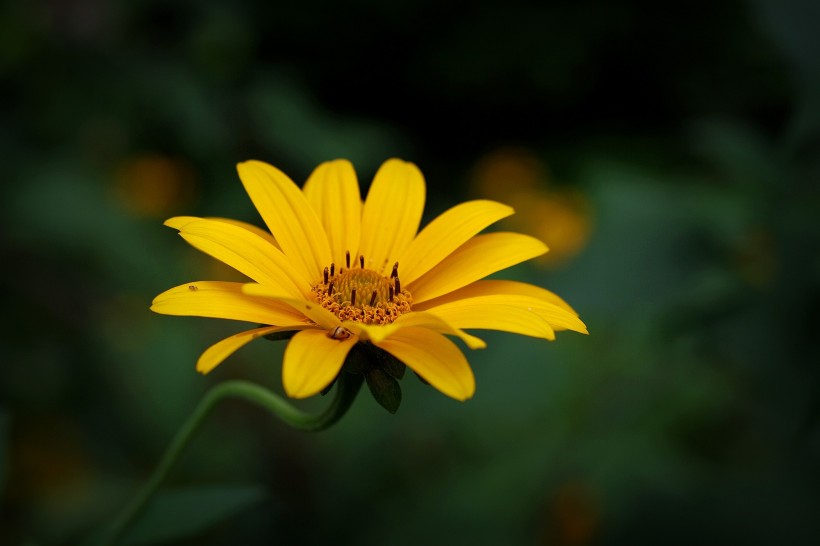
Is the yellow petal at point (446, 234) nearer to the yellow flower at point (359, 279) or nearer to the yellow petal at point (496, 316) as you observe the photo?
the yellow flower at point (359, 279)

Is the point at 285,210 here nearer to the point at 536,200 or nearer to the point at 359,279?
the point at 359,279

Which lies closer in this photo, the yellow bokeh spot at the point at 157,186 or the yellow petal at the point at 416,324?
the yellow petal at the point at 416,324

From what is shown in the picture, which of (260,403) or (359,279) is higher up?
(359,279)

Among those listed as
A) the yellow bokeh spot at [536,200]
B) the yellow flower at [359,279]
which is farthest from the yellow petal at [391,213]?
the yellow bokeh spot at [536,200]

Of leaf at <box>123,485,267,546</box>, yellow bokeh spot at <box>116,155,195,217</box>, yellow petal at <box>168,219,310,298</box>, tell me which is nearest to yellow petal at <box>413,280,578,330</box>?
yellow petal at <box>168,219,310,298</box>

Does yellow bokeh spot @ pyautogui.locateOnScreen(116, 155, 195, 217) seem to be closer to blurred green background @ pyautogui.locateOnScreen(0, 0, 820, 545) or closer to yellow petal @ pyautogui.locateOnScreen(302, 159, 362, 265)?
blurred green background @ pyautogui.locateOnScreen(0, 0, 820, 545)

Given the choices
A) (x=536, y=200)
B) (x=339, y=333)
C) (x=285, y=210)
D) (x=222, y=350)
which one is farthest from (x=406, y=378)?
(x=536, y=200)

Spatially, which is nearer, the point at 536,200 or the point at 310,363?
the point at 310,363
